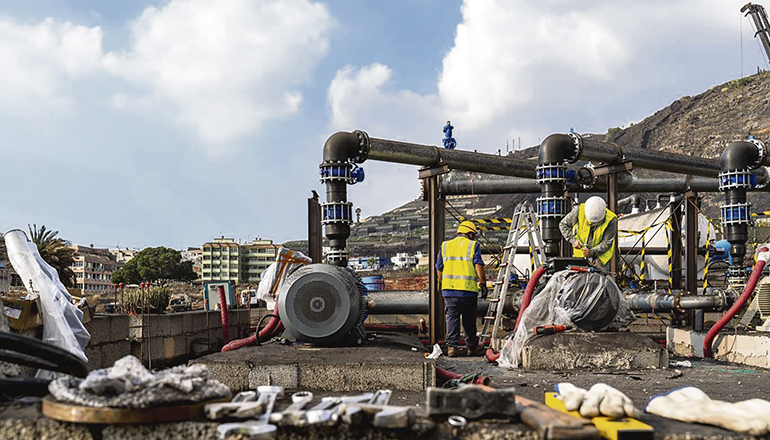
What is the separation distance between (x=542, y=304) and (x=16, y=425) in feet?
23.5

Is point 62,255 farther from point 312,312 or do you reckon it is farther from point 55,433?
point 55,433

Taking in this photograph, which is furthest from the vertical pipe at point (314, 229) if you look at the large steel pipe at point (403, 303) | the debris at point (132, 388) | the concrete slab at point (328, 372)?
the debris at point (132, 388)

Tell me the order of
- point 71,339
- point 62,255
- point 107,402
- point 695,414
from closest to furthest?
point 107,402 → point 695,414 → point 71,339 → point 62,255

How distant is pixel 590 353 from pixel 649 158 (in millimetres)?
7998

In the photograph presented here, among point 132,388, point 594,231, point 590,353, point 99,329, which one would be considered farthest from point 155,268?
point 132,388

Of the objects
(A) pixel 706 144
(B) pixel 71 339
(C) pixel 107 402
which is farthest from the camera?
(A) pixel 706 144

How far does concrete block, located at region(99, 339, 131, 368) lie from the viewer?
11.6 m

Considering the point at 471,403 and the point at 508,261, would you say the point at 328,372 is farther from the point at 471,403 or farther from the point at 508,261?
the point at 508,261

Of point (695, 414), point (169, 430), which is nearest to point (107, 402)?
point (169, 430)

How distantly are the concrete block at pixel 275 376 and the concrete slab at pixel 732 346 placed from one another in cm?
630

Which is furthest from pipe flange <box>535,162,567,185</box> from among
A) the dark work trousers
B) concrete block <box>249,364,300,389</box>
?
concrete block <box>249,364,300,389</box>

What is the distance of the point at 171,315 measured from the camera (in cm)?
1369

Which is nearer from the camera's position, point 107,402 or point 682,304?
point 107,402

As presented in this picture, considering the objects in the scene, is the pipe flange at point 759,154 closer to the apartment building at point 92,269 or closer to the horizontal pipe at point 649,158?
the horizontal pipe at point 649,158
